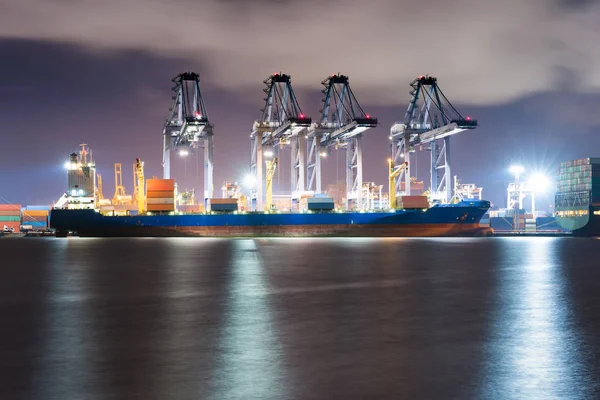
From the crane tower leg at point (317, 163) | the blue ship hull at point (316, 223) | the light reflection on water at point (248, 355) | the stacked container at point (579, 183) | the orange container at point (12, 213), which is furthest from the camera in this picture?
the orange container at point (12, 213)

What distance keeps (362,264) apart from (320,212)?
45956 mm

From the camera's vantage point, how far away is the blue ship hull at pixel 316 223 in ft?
256

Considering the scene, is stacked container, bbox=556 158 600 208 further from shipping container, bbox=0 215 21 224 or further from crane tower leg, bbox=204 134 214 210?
shipping container, bbox=0 215 21 224

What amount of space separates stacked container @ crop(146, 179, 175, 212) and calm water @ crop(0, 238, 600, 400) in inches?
2274

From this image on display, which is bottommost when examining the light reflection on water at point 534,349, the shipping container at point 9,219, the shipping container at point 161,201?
the light reflection on water at point 534,349

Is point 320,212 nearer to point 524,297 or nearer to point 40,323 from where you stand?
point 524,297

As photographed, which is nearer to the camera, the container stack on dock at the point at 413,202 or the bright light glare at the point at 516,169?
the container stack on dock at the point at 413,202

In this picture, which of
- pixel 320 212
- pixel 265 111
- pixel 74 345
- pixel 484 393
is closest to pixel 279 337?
pixel 74 345

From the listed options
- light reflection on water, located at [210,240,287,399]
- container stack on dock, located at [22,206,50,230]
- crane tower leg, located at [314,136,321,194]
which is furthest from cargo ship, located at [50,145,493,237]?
light reflection on water, located at [210,240,287,399]

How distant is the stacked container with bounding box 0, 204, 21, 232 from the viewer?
416 feet

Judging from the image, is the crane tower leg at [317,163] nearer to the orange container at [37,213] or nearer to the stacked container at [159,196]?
the stacked container at [159,196]

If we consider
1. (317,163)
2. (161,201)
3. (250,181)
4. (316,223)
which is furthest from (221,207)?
(317,163)

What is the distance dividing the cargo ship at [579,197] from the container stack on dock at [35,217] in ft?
370

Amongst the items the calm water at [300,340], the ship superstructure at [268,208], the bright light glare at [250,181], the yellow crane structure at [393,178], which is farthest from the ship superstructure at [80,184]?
the calm water at [300,340]
